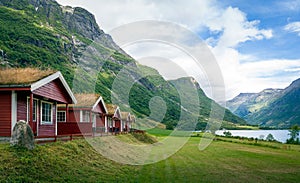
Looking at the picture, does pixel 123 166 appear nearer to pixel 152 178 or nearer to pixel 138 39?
pixel 152 178

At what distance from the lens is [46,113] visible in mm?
25375

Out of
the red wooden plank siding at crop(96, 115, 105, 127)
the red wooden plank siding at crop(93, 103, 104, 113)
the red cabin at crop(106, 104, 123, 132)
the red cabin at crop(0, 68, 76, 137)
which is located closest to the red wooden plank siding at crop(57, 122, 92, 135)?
the red cabin at crop(0, 68, 76, 137)

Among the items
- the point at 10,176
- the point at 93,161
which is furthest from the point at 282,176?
the point at 10,176

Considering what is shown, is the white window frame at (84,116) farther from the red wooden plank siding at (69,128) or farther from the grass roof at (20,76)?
the grass roof at (20,76)

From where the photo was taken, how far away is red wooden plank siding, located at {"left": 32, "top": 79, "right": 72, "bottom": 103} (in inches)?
873

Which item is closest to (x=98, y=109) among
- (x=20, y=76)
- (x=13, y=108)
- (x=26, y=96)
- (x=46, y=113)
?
(x=46, y=113)

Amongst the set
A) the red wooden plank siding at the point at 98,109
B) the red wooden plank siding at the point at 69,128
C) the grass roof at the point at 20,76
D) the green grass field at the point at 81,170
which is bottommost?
the green grass field at the point at 81,170

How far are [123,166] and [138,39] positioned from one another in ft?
37.0

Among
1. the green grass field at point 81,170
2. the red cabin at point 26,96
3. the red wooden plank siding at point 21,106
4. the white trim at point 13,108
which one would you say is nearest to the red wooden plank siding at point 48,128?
the red cabin at point 26,96

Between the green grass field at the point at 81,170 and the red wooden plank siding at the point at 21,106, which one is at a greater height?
the red wooden plank siding at the point at 21,106

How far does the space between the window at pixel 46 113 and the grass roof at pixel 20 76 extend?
10.9ft

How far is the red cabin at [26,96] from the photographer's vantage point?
1961cm

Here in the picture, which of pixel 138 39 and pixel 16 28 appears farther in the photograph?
pixel 16 28

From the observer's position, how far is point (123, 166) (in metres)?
21.4
